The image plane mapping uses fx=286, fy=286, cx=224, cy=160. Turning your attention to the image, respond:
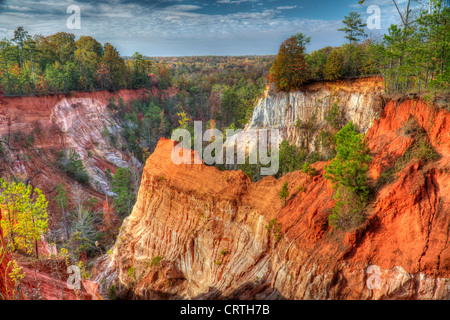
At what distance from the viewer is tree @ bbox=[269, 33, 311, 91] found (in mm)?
26516

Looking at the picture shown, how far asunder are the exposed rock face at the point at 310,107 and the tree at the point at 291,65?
1.01 metres

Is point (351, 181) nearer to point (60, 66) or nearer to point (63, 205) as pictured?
point (63, 205)

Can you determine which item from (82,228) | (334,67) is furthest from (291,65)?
(82,228)

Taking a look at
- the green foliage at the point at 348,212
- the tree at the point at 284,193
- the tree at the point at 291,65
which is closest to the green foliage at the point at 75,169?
the tree at the point at 291,65

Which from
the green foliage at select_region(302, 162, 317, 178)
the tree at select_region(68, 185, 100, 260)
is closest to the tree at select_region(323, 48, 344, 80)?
the green foliage at select_region(302, 162, 317, 178)

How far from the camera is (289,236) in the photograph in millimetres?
11219

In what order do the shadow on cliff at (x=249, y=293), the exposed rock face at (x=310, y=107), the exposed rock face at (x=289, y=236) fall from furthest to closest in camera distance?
1. the exposed rock face at (x=310, y=107)
2. the shadow on cliff at (x=249, y=293)
3. the exposed rock face at (x=289, y=236)

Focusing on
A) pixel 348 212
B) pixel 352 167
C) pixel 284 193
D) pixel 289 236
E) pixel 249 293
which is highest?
pixel 352 167

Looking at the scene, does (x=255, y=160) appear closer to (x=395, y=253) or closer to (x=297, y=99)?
(x=297, y=99)

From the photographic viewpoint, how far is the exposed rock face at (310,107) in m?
25.1

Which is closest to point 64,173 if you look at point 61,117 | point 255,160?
point 61,117

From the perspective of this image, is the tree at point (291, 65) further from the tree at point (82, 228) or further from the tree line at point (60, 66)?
the tree line at point (60, 66)

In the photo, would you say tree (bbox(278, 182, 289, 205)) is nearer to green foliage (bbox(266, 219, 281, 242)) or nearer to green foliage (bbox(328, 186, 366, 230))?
green foliage (bbox(266, 219, 281, 242))

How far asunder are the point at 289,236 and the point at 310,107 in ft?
62.6
